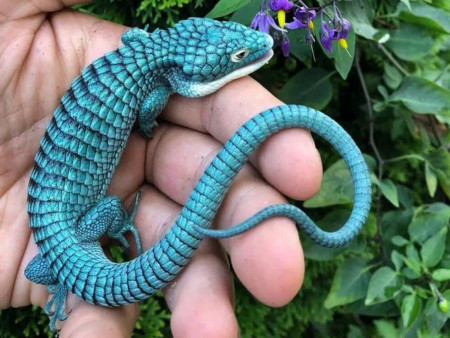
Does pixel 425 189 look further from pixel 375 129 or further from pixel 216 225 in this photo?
pixel 216 225

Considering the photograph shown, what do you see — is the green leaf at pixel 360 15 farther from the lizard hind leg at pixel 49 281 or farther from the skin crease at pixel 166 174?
the lizard hind leg at pixel 49 281

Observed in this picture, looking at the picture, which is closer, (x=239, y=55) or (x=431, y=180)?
(x=239, y=55)

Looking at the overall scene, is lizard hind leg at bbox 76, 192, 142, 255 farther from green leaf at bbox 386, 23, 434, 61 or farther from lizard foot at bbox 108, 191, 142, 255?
green leaf at bbox 386, 23, 434, 61

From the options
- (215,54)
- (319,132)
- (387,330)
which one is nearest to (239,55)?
(215,54)

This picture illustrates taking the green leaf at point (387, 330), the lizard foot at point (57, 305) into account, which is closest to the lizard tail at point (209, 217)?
the lizard foot at point (57, 305)

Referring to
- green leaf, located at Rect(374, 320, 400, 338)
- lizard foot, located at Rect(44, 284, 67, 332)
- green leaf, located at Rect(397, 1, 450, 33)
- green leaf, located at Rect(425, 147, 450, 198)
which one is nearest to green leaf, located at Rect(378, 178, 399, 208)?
green leaf, located at Rect(425, 147, 450, 198)

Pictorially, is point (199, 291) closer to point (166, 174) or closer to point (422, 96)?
point (166, 174)

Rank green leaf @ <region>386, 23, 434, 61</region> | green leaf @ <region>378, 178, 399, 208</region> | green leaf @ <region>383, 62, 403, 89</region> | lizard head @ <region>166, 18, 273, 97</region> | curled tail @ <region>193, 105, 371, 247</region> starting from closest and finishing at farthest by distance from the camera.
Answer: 1. curled tail @ <region>193, 105, 371, 247</region>
2. lizard head @ <region>166, 18, 273, 97</region>
3. green leaf @ <region>378, 178, 399, 208</region>
4. green leaf @ <region>386, 23, 434, 61</region>
5. green leaf @ <region>383, 62, 403, 89</region>
